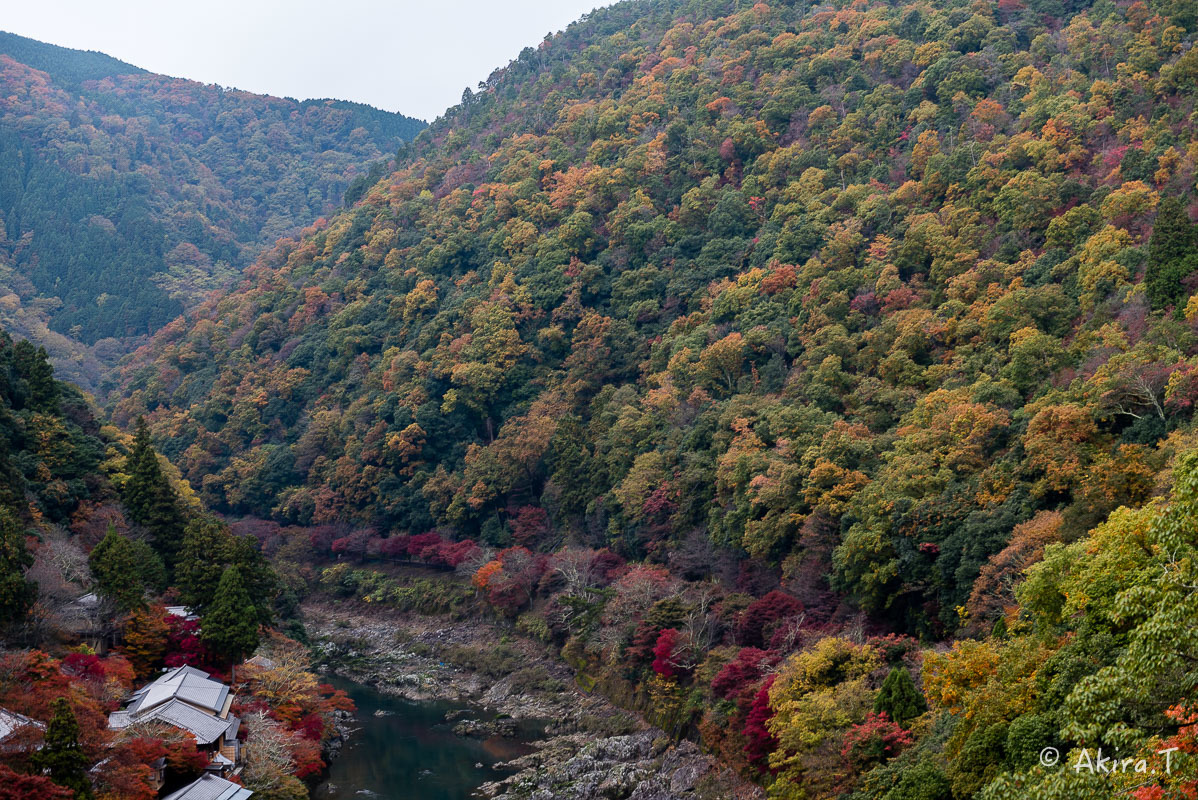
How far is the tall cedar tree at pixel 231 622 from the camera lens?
108 ft

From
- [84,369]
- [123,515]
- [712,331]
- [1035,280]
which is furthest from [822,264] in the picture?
[84,369]

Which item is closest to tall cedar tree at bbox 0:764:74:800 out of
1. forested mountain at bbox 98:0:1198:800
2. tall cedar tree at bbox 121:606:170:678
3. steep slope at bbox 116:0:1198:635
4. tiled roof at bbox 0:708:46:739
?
tiled roof at bbox 0:708:46:739

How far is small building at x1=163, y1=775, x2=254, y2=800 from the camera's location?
25.0 m

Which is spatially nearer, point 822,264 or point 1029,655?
point 1029,655

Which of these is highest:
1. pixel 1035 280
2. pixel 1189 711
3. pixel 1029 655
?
pixel 1035 280

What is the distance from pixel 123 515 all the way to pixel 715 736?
25.2 meters

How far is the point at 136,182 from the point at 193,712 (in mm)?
118695

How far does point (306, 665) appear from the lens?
128 ft

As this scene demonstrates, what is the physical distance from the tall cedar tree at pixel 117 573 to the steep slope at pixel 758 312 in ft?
69.3

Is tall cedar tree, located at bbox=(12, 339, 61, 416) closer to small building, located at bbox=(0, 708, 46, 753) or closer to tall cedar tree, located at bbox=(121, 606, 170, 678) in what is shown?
tall cedar tree, located at bbox=(121, 606, 170, 678)

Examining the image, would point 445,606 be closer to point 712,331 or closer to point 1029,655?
point 712,331

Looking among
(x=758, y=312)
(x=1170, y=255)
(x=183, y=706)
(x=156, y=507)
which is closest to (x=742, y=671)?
(x=183, y=706)

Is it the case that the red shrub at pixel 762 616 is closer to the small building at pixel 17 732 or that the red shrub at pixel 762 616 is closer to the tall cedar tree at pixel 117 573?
the tall cedar tree at pixel 117 573

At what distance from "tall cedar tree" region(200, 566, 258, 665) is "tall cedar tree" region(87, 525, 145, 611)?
234 centimetres
